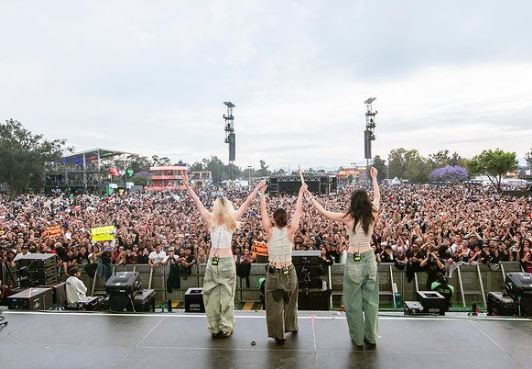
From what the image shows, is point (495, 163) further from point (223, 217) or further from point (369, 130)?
point (223, 217)

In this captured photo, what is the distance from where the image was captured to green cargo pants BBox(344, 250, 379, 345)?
11.8 feet

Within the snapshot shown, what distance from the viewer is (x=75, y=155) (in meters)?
60.5

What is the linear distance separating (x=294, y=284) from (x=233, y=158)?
2883cm

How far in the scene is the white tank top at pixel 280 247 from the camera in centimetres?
378

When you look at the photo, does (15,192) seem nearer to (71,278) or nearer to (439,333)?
(71,278)

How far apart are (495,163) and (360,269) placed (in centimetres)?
4692

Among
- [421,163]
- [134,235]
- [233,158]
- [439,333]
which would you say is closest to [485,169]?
[421,163]

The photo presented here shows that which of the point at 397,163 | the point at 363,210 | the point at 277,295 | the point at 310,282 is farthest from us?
the point at 397,163

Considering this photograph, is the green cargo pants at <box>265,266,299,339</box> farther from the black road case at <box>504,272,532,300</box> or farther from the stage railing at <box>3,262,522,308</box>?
the stage railing at <box>3,262,522,308</box>

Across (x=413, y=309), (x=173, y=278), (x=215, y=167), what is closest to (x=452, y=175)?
(x=173, y=278)

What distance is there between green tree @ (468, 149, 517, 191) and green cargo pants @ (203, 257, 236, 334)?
45.9 metres

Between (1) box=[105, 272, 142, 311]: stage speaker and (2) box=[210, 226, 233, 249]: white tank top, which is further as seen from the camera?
(1) box=[105, 272, 142, 311]: stage speaker

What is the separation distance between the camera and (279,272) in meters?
3.77

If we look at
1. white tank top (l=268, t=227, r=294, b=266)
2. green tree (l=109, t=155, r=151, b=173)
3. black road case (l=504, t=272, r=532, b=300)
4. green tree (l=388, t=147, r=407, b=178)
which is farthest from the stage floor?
green tree (l=109, t=155, r=151, b=173)
